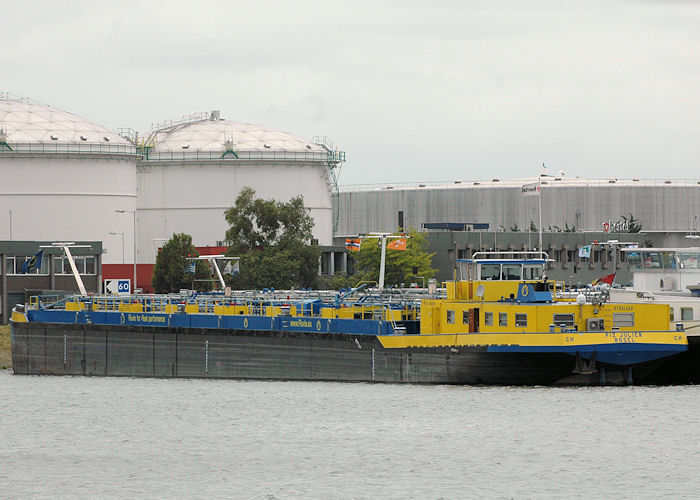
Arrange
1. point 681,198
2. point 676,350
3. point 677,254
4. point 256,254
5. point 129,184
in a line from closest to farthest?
point 676,350 < point 677,254 < point 256,254 < point 129,184 < point 681,198

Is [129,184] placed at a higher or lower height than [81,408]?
higher

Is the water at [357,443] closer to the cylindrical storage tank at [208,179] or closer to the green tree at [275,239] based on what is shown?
the green tree at [275,239]

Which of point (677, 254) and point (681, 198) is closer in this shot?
point (677, 254)

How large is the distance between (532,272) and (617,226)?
99.8 metres

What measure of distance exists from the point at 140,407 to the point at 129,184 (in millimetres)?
74137

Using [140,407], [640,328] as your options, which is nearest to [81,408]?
[140,407]

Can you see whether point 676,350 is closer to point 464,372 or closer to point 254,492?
point 464,372

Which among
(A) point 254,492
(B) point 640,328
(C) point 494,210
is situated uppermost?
(C) point 494,210

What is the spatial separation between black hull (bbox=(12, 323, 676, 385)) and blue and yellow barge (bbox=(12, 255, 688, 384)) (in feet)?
0.16

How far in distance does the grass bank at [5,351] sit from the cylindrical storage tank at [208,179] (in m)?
41.2

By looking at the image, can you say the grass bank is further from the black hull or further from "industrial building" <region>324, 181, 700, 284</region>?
"industrial building" <region>324, 181, 700, 284</region>

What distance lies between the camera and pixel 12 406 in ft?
186

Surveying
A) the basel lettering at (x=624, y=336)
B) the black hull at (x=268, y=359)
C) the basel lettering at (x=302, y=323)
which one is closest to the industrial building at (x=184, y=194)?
the black hull at (x=268, y=359)

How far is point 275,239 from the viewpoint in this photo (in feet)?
379
